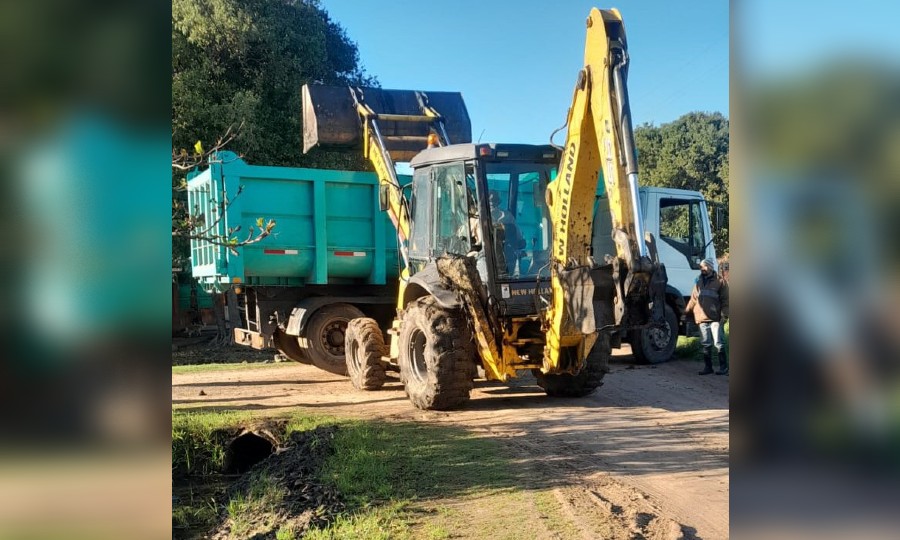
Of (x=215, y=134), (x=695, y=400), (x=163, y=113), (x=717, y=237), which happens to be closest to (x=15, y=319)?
(x=163, y=113)

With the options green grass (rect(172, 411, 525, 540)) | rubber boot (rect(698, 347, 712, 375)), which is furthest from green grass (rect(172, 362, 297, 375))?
rubber boot (rect(698, 347, 712, 375))

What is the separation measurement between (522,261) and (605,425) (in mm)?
1914

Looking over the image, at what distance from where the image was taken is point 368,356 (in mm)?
9266

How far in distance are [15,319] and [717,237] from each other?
38.2 feet

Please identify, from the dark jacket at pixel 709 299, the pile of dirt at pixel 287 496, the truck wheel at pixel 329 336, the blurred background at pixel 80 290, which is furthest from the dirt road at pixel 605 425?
the blurred background at pixel 80 290

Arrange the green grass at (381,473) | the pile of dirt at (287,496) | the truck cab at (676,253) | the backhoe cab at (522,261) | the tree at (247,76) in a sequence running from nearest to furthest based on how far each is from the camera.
→ 1. the green grass at (381,473)
2. the pile of dirt at (287,496)
3. the backhoe cab at (522,261)
4. the truck cab at (676,253)
5. the tree at (247,76)

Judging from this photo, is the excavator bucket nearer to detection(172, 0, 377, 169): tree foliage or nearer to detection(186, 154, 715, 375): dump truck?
detection(186, 154, 715, 375): dump truck

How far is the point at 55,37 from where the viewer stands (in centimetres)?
137

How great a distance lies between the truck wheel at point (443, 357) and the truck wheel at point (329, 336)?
2833 millimetres

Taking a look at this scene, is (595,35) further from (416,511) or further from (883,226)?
(883,226)

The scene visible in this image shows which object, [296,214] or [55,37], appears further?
[296,214]

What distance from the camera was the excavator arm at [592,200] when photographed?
5.72m

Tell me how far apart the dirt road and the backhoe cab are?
19.9 inches

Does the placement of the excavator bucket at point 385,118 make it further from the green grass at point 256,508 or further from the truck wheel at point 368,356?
the green grass at point 256,508
